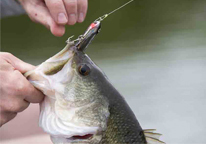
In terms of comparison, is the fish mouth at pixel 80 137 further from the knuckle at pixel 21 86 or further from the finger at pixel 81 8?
the finger at pixel 81 8

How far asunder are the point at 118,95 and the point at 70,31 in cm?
565

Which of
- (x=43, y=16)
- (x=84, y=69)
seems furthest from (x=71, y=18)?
(x=84, y=69)

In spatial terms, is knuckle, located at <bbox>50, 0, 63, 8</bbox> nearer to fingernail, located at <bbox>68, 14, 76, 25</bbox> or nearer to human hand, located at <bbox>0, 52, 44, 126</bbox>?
fingernail, located at <bbox>68, 14, 76, 25</bbox>

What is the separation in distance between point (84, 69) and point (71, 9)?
264 millimetres

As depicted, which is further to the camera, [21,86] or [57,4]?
[57,4]

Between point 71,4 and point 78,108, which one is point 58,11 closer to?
point 71,4

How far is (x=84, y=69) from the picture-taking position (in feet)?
3.74

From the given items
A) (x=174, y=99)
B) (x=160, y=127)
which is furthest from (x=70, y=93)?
(x=174, y=99)

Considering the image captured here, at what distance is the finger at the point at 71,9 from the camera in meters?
1.23

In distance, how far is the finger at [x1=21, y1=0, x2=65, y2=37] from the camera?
1.24 metres

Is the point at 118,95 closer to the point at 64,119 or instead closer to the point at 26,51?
the point at 64,119

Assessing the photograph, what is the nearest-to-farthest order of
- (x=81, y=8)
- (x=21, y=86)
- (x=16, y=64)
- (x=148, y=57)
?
(x=21, y=86), (x=16, y=64), (x=81, y=8), (x=148, y=57)

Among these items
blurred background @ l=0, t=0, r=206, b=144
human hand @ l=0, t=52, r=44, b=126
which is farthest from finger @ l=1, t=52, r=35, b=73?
blurred background @ l=0, t=0, r=206, b=144

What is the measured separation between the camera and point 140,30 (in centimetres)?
655
